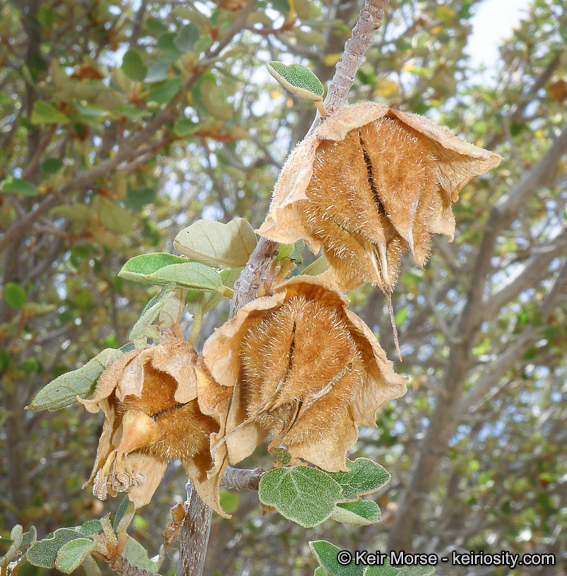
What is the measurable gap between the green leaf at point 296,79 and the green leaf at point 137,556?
75 cm

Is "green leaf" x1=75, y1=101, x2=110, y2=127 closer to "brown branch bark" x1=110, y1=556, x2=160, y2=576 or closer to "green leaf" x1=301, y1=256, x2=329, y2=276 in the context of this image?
"green leaf" x1=301, y1=256, x2=329, y2=276

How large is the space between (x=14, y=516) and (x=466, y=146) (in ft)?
8.44

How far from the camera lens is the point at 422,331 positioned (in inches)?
134

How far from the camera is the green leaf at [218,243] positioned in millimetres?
756

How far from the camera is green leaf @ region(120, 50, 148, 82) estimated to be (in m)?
1.74

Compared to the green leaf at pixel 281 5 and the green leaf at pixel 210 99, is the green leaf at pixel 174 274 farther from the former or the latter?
the green leaf at pixel 281 5

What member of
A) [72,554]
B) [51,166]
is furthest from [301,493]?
[51,166]

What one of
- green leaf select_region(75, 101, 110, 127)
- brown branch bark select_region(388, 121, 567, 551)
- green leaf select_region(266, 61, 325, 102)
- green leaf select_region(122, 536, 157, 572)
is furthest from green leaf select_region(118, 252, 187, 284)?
brown branch bark select_region(388, 121, 567, 551)

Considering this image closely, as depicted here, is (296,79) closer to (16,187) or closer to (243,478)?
(243,478)

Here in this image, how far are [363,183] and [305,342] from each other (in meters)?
0.19

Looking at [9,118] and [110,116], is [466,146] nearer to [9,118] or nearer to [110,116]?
[110,116]

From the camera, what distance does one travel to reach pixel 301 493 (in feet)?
2.29

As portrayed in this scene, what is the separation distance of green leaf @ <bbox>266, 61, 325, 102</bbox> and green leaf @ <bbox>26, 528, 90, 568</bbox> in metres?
0.68

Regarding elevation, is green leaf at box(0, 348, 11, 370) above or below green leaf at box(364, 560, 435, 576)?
below
